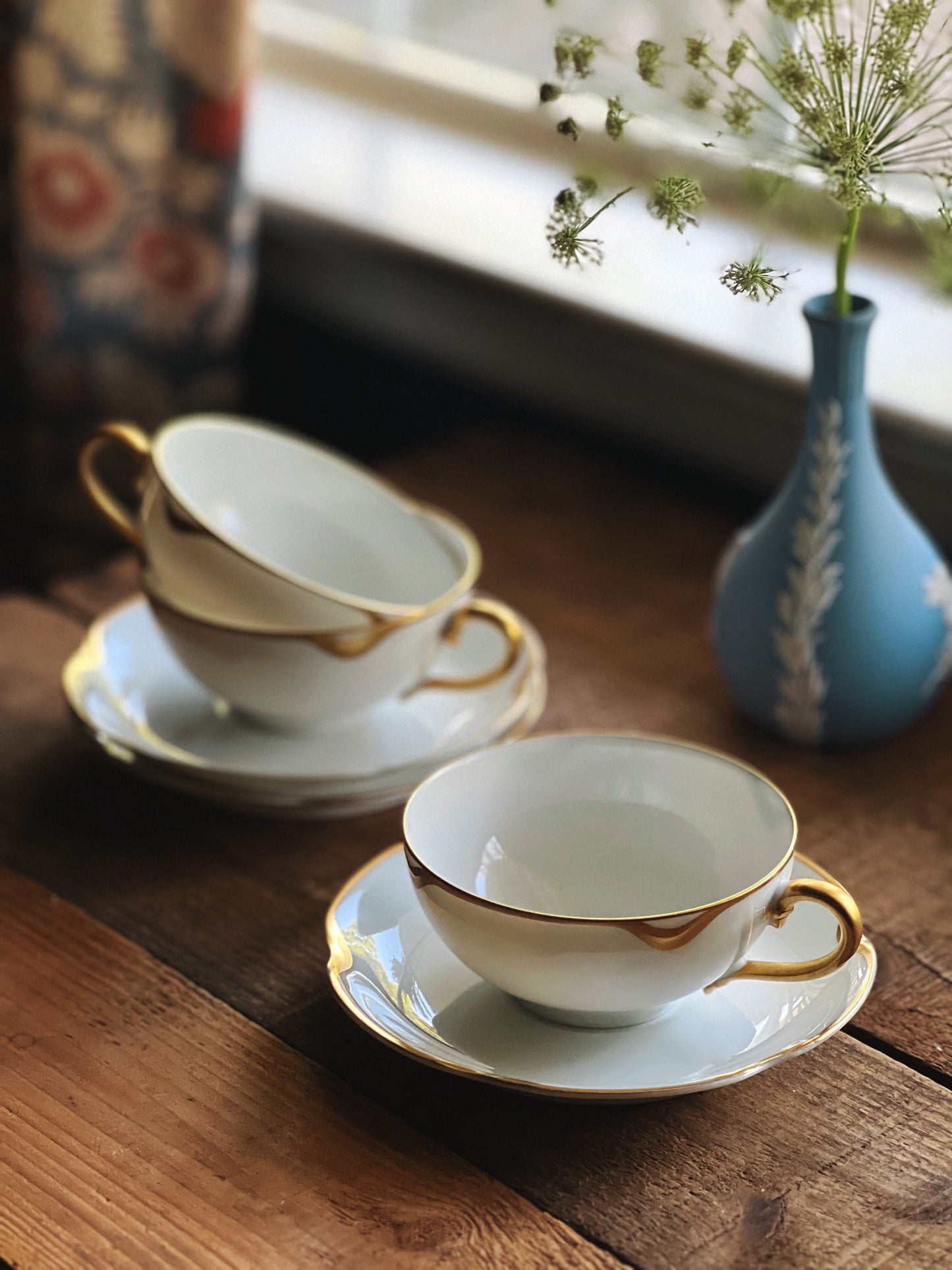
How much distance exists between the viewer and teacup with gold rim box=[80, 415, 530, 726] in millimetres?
733

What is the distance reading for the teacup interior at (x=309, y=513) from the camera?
33.0 inches

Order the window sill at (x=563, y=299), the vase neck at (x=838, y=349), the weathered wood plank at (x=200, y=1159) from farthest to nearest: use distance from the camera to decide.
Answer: the window sill at (x=563, y=299) → the vase neck at (x=838, y=349) → the weathered wood plank at (x=200, y=1159)

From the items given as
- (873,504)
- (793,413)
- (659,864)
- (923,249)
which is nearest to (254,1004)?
(659,864)

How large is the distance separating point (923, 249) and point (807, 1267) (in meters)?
0.93

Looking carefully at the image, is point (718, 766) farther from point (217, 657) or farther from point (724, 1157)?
point (217, 657)

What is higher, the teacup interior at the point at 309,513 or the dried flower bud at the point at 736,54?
the dried flower bud at the point at 736,54

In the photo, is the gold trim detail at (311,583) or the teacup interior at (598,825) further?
the gold trim detail at (311,583)

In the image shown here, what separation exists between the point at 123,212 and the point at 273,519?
2.00 ft

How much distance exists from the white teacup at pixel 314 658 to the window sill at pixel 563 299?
1.33ft

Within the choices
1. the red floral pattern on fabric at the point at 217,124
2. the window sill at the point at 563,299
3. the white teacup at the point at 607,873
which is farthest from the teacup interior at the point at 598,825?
the red floral pattern on fabric at the point at 217,124

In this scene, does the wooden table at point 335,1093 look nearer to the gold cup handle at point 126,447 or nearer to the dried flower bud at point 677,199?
the gold cup handle at point 126,447

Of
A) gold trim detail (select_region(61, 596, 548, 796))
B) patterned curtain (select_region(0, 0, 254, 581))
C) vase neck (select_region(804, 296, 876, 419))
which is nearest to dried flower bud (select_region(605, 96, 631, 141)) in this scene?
vase neck (select_region(804, 296, 876, 419))

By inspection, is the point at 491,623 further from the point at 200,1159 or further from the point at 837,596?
the point at 200,1159

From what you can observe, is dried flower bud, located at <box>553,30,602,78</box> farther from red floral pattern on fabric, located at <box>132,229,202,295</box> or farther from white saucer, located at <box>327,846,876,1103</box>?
red floral pattern on fabric, located at <box>132,229,202,295</box>
